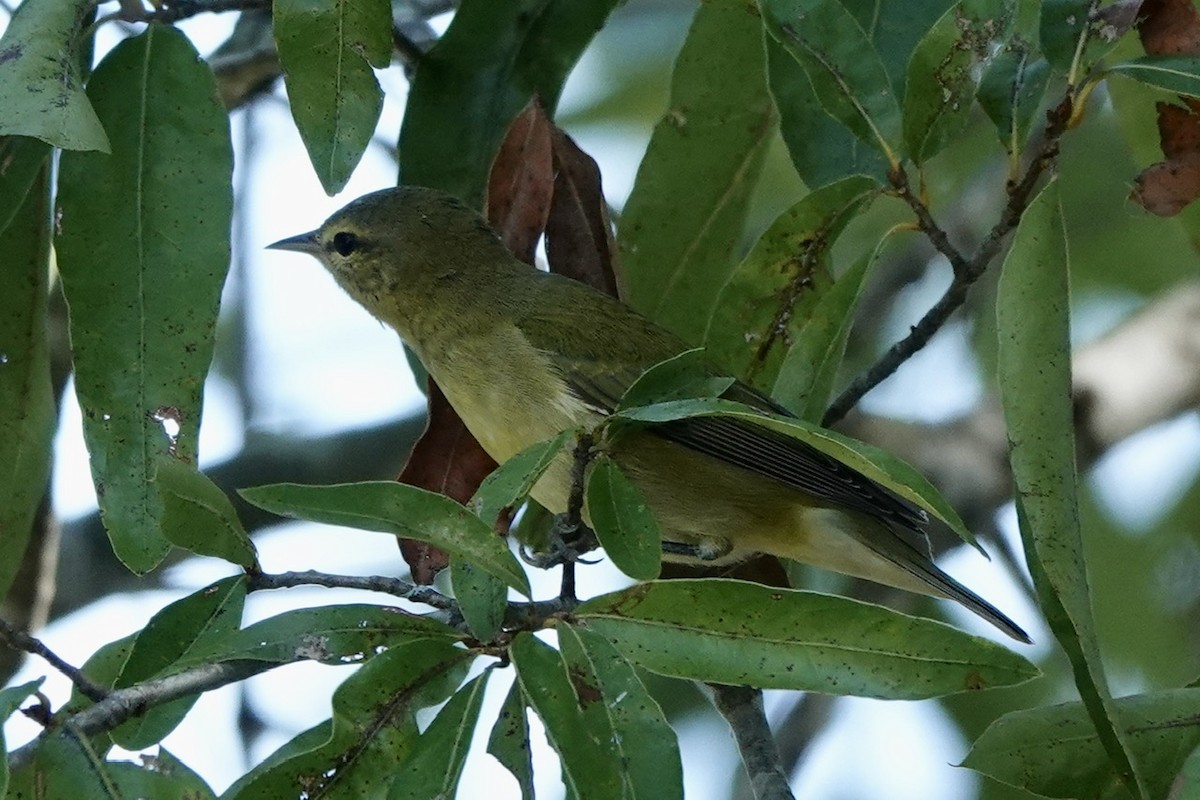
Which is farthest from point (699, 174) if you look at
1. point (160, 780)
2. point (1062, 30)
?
point (160, 780)

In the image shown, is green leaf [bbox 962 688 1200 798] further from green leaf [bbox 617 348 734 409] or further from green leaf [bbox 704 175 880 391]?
green leaf [bbox 704 175 880 391]

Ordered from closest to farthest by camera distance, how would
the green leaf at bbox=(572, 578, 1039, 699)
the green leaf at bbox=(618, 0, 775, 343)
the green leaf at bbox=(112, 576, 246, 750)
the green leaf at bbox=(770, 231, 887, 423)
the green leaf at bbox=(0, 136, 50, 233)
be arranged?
the green leaf at bbox=(572, 578, 1039, 699) < the green leaf at bbox=(112, 576, 246, 750) < the green leaf at bbox=(770, 231, 887, 423) < the green leaf at bbox=(0, 136, 50, 233) < the green leaf at bbox=(618, 0, 775, 343)

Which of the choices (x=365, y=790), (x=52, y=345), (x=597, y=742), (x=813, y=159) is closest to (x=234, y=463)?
(x=52, y=345)

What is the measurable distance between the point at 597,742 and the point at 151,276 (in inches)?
58.7

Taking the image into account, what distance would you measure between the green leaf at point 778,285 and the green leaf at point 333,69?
0.95m

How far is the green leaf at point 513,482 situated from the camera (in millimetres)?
2496

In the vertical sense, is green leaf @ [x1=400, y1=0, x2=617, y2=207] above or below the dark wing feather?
above

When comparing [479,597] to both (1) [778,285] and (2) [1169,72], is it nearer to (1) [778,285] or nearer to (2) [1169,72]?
(1) [778,285]

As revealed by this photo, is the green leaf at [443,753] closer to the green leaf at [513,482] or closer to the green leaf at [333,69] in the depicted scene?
the green leaf at [513,482]

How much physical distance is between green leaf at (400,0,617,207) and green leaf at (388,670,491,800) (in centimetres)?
198

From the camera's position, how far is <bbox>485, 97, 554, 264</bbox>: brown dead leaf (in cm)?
393

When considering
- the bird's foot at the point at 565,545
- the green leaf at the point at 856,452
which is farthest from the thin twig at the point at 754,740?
the green leaf at the point at 856,452

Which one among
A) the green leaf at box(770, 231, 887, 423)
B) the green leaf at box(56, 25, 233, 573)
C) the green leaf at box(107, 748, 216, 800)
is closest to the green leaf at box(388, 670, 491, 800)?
the green leaf at box(107, 748, 216, 800)

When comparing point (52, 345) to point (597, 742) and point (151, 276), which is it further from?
point (597, 742)
